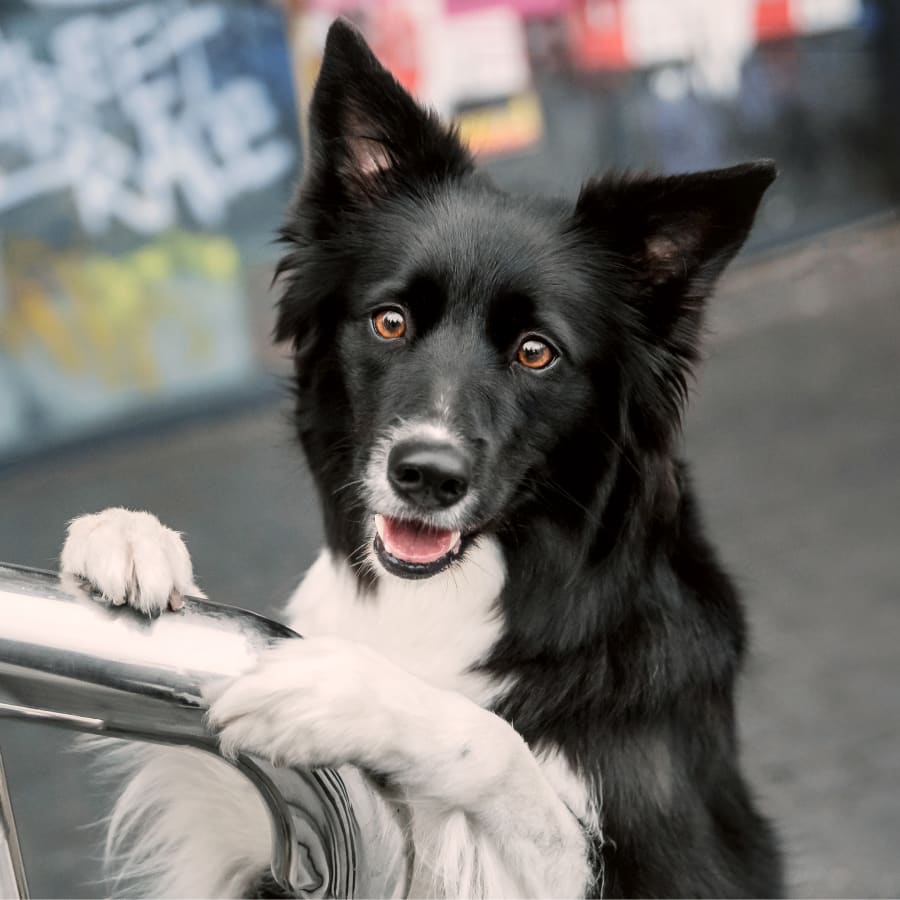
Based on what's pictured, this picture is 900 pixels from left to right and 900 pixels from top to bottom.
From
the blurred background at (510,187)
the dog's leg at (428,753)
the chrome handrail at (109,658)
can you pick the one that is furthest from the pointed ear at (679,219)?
the blurred background at (510,187)

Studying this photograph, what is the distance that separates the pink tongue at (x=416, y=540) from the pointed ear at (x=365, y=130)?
2.45 ft

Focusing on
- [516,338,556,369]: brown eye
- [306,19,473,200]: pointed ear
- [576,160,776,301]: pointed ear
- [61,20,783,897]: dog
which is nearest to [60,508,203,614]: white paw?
[61,20,783,897]: dog

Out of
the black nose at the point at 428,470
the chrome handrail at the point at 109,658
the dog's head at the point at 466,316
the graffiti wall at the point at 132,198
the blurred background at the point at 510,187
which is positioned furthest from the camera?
the graffiti wall at the point at 132,198

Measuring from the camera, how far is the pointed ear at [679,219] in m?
2.44

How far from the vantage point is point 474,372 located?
8.30ft

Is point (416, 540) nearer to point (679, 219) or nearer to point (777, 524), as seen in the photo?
point (679, 219)

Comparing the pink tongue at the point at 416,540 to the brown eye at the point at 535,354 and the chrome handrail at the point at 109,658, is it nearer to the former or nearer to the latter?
the brown eye at the point at 535,354

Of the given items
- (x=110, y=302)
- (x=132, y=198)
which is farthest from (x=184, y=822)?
(x=132, y=198)

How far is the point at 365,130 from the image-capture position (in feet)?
8.84

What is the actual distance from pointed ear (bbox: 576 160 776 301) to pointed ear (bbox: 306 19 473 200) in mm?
330

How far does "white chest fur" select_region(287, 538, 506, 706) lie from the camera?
2611mm

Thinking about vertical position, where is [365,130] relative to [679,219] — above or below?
above

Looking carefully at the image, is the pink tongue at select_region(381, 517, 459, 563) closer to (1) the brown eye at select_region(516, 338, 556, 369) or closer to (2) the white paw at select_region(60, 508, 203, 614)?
(1) the brown eye at select_region(516, 338, 556, 369)

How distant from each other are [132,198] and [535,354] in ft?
17.1
